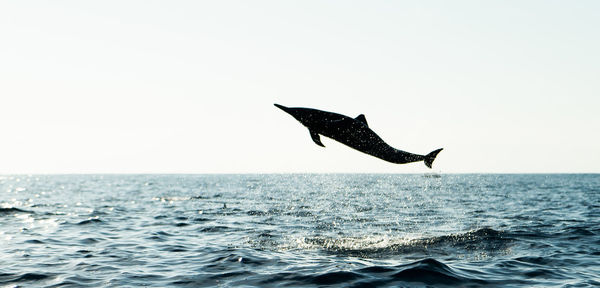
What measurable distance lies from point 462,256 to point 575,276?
295 centimetres

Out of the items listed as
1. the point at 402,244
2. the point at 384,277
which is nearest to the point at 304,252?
the point at 402,244

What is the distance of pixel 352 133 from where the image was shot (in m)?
7.15

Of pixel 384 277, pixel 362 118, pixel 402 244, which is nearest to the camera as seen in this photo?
pixel 362 118

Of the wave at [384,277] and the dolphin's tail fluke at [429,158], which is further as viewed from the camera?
the wave at [384,277]

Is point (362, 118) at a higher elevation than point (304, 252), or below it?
higher

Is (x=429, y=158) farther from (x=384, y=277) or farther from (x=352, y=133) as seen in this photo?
(x=384, y=277)

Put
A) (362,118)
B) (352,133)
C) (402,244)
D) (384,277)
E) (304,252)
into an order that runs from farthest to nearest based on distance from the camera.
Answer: (402,244) < (304,252) < (384,277) < (362,118) < (352,133)

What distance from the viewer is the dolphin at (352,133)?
7.07 metres

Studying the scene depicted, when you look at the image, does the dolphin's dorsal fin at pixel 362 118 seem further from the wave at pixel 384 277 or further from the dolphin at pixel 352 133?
the wave at pixel 384 277

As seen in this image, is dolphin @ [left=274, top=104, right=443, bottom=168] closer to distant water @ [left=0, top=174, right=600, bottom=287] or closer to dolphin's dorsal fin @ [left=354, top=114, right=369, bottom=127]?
dolphin's dorsal fin @ [left=354, top=114, right=369, bottom=127]

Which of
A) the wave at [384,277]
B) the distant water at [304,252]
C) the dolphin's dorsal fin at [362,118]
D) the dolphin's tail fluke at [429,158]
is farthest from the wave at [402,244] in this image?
the dolphin's dorsal fin at [362,118]

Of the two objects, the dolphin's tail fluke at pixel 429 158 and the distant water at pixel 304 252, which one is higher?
the dolphin's tail fluke at pixel 429 158

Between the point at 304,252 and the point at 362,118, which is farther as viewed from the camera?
the point at 304,252

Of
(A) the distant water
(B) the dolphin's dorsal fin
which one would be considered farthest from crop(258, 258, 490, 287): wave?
(B) the dolphin's dorsal fin
